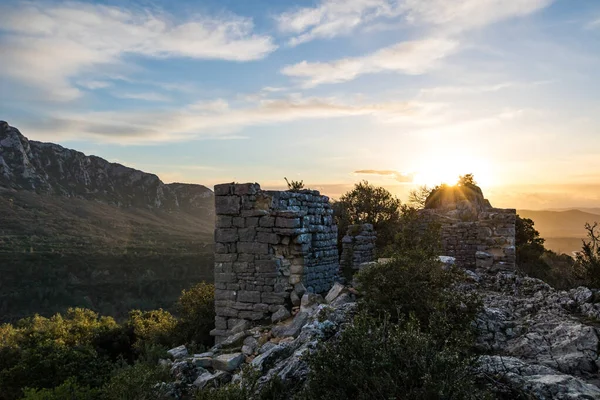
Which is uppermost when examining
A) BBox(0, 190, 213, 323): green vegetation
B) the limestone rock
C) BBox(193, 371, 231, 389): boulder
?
the limestone rock

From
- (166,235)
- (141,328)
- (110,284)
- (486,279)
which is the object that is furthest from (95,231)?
(486,279)

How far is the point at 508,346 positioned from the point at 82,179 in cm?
8494

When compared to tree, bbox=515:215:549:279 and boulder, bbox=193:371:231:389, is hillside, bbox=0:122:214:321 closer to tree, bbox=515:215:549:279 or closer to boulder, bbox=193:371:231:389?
tree, bbox=515:215:549:279

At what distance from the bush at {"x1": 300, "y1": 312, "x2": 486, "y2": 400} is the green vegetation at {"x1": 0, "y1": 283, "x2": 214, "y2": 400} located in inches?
84.2

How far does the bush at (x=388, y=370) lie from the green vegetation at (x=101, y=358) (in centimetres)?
214

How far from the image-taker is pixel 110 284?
133 ft

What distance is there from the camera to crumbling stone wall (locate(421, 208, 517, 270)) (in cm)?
1139

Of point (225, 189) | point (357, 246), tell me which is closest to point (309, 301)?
point (225, 189)

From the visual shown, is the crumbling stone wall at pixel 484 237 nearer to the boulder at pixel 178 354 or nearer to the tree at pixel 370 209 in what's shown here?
the tree at pixel 370 209

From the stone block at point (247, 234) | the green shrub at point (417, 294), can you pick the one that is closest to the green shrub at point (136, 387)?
the green shrub at point (417, 294)

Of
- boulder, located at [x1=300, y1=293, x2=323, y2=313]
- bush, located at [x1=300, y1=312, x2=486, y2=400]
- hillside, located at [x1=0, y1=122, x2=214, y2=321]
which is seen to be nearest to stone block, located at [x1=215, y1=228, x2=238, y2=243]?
boulder, located at [x1=300, y1=293, x2=323, y2=313]

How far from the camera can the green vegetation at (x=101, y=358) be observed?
4.87 meters

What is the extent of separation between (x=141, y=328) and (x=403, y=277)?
415 inches

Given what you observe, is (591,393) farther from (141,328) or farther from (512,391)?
(141,328)
